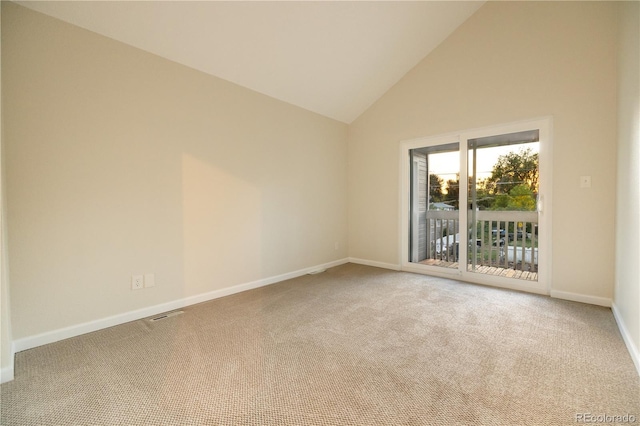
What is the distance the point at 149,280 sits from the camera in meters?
2.62

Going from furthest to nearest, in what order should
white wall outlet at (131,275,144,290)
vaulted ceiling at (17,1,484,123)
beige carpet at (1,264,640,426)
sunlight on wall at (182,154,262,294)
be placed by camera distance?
sunlight on wall at (182,154,262,294)
white wall outlet at (131,275,144,290)
vaulted ceiling at (17,1,484,123)
beige carpet at (1,264,640,426)

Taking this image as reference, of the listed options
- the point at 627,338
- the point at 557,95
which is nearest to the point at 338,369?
the point at 627,338

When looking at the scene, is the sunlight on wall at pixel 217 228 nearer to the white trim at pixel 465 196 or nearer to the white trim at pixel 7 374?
the white trim at pixel 7 374

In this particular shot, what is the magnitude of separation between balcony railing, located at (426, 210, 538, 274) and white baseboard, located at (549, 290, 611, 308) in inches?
13.4

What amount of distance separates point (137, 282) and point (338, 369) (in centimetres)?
194

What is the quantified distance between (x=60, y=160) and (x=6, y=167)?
0.29m

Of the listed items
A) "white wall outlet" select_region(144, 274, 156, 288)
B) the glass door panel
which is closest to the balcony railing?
the glass door panel

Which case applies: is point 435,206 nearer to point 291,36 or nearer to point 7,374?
point 291,36

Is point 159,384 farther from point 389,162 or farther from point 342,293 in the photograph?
point 389,162

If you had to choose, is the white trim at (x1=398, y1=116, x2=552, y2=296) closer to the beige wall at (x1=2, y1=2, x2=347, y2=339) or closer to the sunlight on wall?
the beige wall at (x1=2, y1=2, x2=347, y2=339)

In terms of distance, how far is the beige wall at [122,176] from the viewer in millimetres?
2053

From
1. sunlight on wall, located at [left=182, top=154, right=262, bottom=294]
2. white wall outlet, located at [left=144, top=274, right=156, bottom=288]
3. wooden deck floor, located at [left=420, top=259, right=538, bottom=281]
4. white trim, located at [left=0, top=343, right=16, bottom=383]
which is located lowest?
white trim, located at [left=0, top=343, right=16, bottom=383]

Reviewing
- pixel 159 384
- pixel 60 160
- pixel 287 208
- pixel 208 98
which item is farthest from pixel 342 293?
pixel 60 160

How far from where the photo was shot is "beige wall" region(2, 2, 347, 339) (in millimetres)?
Answer: 2053
